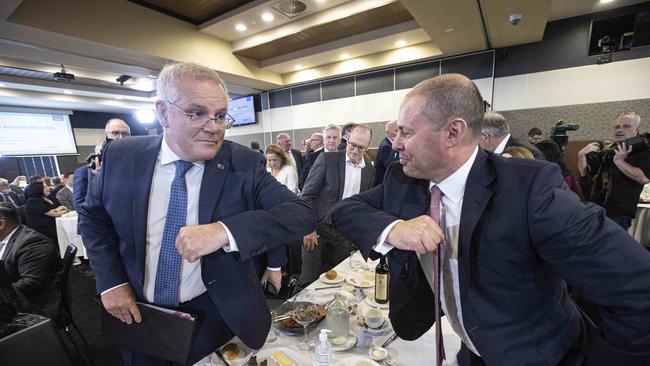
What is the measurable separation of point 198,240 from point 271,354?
22.0 inches

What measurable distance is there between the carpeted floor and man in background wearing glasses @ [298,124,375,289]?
2.18 ft

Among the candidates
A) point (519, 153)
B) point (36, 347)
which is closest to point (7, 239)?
point (36, 347)

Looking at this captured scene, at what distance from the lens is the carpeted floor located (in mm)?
2438

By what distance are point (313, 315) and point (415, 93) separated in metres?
1.00

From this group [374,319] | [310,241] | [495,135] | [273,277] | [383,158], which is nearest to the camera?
[374,319]

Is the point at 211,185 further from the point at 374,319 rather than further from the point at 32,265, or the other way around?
the point at 32,265

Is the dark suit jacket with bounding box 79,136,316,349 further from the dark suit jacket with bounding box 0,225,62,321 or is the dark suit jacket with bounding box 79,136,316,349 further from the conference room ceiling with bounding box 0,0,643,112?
the conference room ceiling with bounding box 0,0,643,112

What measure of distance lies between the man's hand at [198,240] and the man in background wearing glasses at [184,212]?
0.36ft

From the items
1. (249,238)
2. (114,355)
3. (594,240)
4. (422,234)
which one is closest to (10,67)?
(114,355)

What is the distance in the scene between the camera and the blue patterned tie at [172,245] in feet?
3.71

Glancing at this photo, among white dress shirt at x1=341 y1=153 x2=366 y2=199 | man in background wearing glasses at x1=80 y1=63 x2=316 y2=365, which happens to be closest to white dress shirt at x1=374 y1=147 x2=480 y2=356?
man in background wearing glasses at x1=80 y1=63 x2=316 y2=365

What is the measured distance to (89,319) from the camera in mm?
3066

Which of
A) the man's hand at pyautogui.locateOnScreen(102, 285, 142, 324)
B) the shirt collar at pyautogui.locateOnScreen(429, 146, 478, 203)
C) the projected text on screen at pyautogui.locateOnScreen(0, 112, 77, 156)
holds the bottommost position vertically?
the man's hand at pyautogui.locateOnScreen(102, 285, 142, 324)

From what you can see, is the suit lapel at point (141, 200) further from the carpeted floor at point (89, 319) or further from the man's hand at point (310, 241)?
the carpeted floor at point (89, 319)
